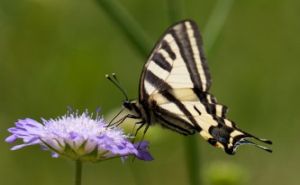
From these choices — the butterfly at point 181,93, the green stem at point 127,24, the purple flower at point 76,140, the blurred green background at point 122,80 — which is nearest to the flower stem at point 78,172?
the purple flower at point 76,140

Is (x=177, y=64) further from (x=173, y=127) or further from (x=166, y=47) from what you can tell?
(x=173, y=127)

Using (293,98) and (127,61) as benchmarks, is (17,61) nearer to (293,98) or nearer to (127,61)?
(127,61)

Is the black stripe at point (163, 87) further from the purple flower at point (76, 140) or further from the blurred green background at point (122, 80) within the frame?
the blurred green background at point (122, 80)

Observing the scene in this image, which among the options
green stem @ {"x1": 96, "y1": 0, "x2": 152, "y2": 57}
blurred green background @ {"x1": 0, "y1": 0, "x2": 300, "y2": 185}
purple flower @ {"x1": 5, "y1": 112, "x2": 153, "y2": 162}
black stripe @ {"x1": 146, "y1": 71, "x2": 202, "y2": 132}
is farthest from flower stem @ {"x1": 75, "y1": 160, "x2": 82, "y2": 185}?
blurred green background @ {"x1": 0, "y1": 0, "x2": 300, "y2": 185}

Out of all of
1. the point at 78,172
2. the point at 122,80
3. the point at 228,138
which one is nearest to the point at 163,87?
the point at 228,138

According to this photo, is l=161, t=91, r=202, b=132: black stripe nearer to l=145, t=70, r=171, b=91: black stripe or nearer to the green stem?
l=145, t=70, r=171, b=91: black stripe
